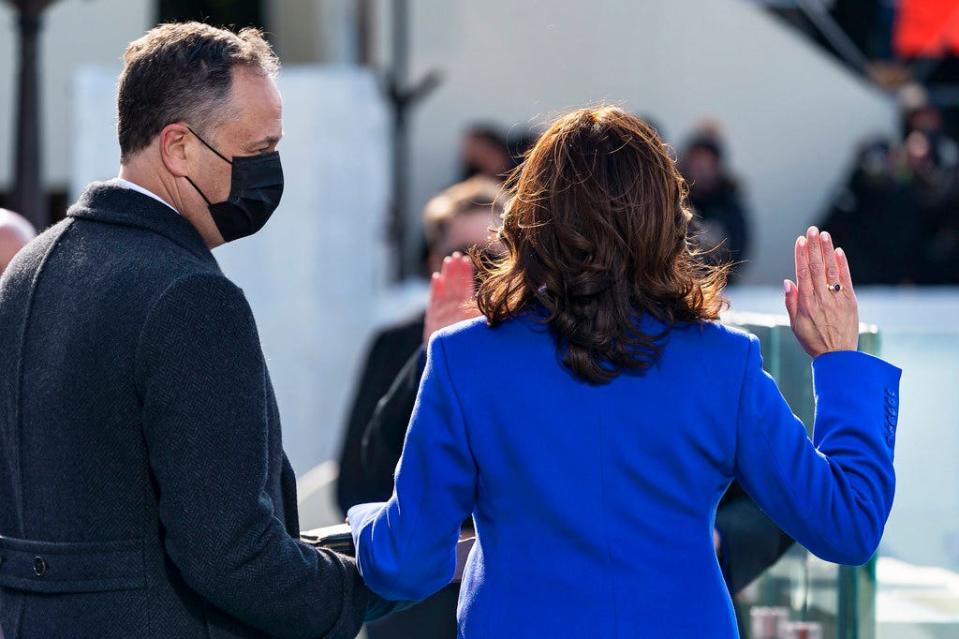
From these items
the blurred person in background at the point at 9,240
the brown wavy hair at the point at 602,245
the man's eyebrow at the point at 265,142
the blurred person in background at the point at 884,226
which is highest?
the man's eyebrow at the point at 265,142

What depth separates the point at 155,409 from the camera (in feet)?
6.23

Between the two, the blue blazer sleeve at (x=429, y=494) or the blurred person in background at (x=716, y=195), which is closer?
the blue blazer sleeve at (x=429, y=494)

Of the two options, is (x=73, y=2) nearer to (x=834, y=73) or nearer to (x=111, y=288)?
(x=834, y=73)

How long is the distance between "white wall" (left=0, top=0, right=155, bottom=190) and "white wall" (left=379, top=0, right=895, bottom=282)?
1.94 metres

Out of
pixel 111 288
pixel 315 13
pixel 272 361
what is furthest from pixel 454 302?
pixel 315 13

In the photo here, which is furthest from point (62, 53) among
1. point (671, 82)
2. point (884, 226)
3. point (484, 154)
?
point (884, 226)

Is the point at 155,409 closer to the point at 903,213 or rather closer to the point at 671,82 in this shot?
the point at 903,213

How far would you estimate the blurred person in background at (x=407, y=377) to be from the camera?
119 inches

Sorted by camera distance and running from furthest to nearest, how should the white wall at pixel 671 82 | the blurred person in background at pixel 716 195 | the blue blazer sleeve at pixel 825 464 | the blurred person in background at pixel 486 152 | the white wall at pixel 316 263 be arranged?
1. the white wall at pixel 671 82
2. the blurred person in background at pixel 486 152
3. the blurred person in background at pixel 716 195
4. the white wall at pixel 316 263
5. the blue blazer sleeve at pixel 825 464

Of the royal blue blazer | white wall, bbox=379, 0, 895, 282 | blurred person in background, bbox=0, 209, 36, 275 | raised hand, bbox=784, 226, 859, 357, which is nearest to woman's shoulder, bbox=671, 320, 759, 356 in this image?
the royal blue blazer

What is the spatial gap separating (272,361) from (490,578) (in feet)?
16.8

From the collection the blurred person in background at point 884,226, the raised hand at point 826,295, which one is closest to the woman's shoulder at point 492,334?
the raised hand at point 826,295

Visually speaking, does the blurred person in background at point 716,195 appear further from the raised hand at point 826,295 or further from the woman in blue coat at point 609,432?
the woman in blue coat at point 609,432

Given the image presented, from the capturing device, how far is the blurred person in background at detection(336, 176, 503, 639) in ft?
9.96
